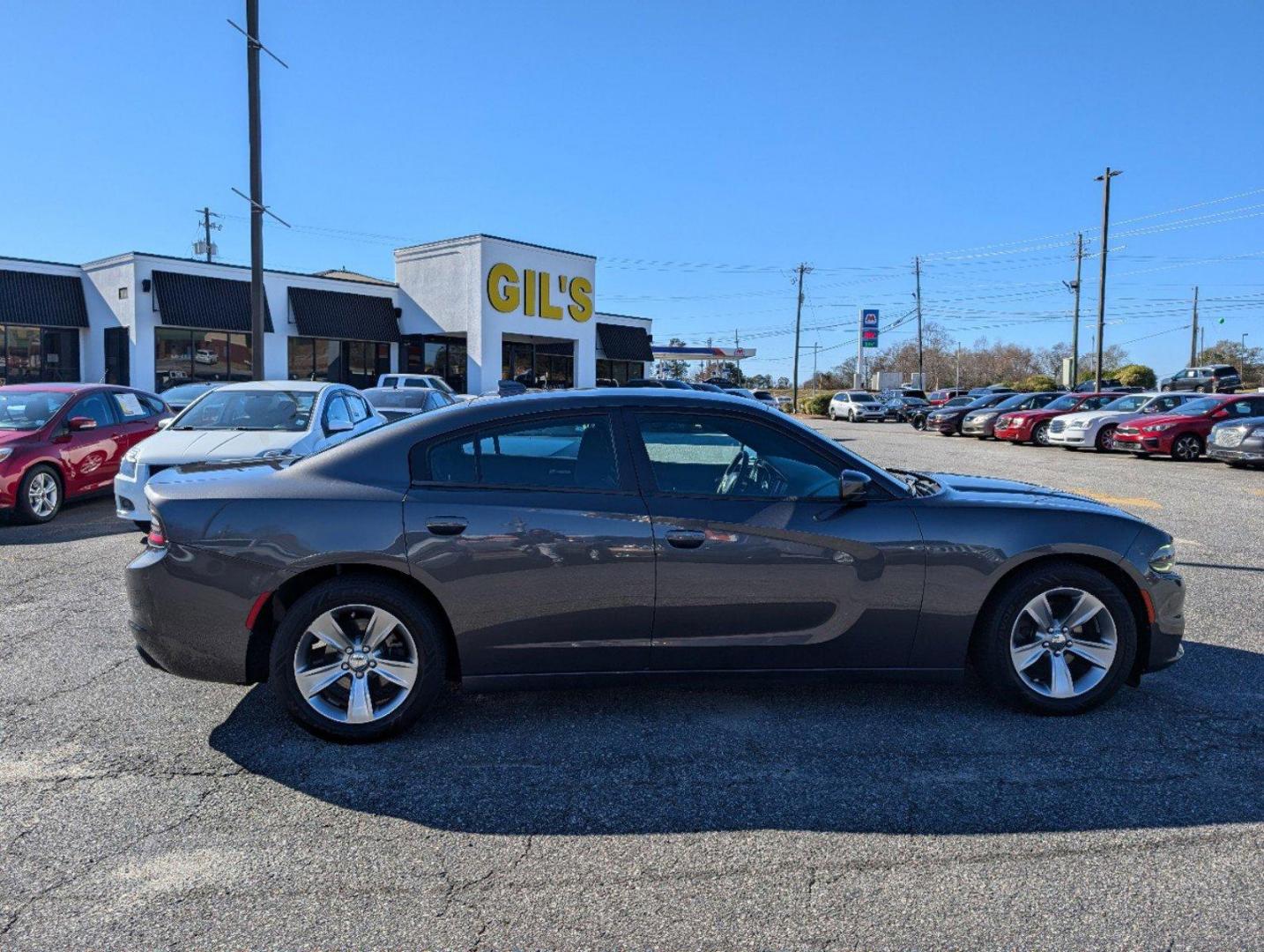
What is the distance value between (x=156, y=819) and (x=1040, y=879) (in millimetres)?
3020

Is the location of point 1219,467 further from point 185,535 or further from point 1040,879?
point 185,535

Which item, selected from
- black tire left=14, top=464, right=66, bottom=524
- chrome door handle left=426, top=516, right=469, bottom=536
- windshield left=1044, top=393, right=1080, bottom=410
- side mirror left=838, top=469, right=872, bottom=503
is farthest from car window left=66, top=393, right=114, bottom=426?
windshield left=1044, top=393, right=1080, bottom=410

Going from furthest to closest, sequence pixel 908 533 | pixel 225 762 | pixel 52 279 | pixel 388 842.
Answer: pixel 52 279 < pixel 908 533 < pixel 225 762 < pixel 388 842

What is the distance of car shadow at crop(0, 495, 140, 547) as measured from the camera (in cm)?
888

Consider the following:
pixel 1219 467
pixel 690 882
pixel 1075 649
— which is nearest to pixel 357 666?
pixel 690 882

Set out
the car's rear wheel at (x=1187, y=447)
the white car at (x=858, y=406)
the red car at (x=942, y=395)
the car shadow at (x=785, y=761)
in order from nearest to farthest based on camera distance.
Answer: the car shadow at (x=785, y=761) → the car's rear wheel at (x=1187, y=447) → the white car at (x=858, y=406) → the red car at (x=942, y=395)

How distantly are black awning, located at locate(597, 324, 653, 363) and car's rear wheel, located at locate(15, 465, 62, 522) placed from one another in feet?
113

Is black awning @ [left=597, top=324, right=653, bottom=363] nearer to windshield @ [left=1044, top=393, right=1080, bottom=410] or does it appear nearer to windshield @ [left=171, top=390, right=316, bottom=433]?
windshield @ [left=1044, top=393, right=1080, bottom=410]

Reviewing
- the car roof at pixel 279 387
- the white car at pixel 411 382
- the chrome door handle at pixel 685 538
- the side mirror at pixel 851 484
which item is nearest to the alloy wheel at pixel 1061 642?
the side mirror at pixel 851 484

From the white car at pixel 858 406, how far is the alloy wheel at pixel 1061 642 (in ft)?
139

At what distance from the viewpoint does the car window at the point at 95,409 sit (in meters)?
10.5

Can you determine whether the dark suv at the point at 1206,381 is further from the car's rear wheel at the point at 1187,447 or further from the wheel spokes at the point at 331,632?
the wheel spokes at the point at 331,632

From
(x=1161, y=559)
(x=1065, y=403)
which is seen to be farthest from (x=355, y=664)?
(x=1065, y=403)

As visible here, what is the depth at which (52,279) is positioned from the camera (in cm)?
2889
